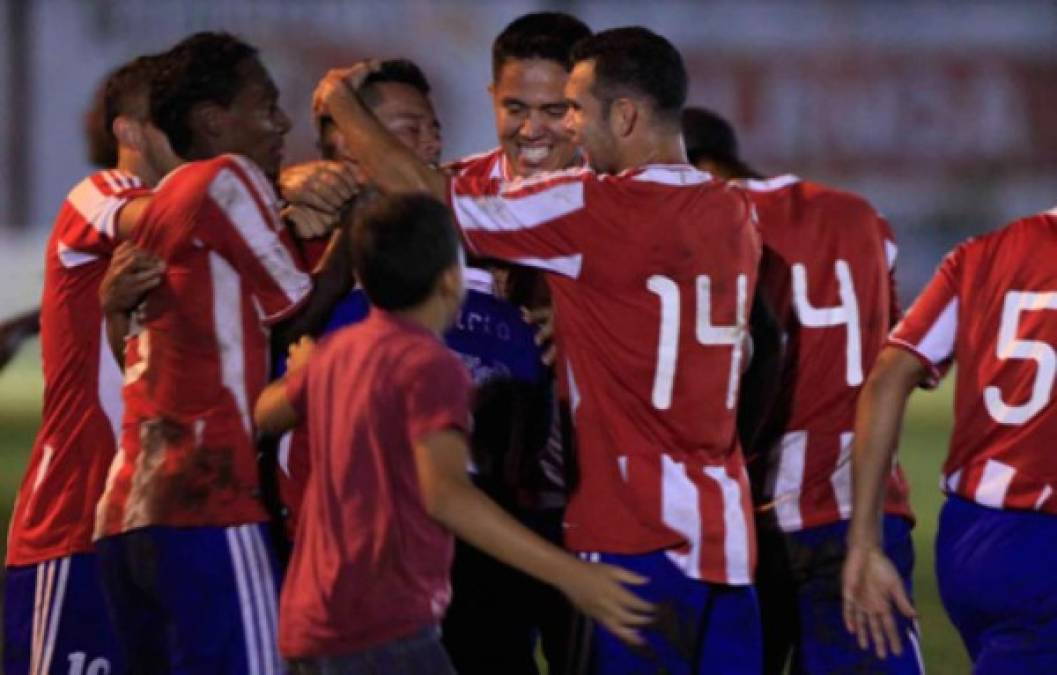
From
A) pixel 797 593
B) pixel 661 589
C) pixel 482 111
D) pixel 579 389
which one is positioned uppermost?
pixel 579 389

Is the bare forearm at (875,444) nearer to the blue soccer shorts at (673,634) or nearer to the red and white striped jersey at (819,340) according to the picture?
the blue soccer shorts at (673,634)

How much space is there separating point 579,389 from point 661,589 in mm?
502

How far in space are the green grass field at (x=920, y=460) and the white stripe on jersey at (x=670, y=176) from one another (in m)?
3.52

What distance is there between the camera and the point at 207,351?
5363mm

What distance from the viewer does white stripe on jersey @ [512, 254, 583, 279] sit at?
5.21m

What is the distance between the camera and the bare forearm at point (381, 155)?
17.4ft

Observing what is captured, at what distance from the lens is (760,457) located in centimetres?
634

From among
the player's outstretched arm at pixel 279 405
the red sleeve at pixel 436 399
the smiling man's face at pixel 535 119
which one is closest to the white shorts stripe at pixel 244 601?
the player's outstretched arm at pixel 279 405

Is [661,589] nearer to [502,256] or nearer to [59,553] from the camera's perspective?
[502,256]

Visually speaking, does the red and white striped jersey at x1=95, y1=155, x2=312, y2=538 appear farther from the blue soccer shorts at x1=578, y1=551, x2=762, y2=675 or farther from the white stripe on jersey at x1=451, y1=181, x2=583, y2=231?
the blue soccer shorts at x1=578, y1=551, x2=762, y2=675

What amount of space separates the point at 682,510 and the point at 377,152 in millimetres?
1113

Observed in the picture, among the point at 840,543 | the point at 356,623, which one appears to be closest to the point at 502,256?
the point at 356,623

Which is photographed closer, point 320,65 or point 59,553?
point 59,553

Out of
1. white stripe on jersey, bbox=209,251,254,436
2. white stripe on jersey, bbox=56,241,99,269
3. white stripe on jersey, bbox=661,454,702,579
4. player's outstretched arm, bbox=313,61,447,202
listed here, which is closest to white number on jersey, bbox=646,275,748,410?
white stripe on jersey, bbox=661,454,702,579
